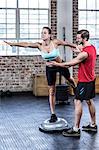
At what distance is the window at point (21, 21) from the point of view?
11.8m

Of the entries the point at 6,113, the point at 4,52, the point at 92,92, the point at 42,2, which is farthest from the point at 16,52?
the point at 92,92

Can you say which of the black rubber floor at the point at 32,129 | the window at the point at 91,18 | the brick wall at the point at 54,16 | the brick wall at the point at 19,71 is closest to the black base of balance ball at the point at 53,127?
the black rubber floor at the point at 32,129

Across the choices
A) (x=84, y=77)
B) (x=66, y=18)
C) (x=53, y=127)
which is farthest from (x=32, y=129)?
(x=66, y=18)

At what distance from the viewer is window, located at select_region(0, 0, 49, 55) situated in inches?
466

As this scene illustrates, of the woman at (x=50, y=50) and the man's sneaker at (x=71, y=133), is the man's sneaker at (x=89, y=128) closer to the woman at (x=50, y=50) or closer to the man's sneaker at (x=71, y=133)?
the man's sneaker at (x=71, y=133)

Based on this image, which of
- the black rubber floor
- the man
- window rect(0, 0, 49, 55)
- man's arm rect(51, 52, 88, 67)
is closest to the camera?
the black rubber floor

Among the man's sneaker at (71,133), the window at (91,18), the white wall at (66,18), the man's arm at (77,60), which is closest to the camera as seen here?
the man's arm at (77,60)

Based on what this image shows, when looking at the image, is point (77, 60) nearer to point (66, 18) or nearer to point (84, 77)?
point (84, 77)

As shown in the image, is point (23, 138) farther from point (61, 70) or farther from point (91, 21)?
point (91, 21)

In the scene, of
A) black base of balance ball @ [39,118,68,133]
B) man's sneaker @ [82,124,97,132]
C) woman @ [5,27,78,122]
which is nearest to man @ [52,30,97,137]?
black base of balance ball @ [39,118,68,133]

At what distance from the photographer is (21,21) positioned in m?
12.0

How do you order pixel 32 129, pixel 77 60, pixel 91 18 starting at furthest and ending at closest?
pixel 91 18 → pixel 32 129 → pixel 77 60

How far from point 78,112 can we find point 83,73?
0.59 metres

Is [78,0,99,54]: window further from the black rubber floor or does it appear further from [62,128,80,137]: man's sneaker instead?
[62,128,80,137]: man's sneaker
